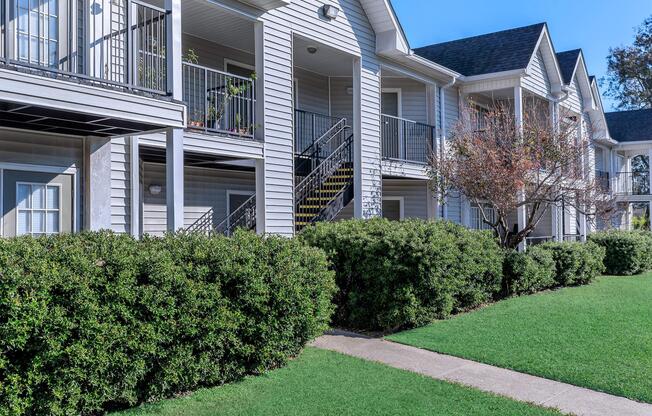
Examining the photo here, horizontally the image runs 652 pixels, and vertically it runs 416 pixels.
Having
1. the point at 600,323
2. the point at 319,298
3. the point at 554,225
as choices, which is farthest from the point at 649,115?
the point at 319,298

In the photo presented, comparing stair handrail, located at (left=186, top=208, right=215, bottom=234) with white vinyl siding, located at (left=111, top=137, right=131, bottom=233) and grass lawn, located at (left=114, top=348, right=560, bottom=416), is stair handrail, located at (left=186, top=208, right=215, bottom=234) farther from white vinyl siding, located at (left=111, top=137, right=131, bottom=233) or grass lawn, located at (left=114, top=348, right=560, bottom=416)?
grass lawn, located at (left=114, top=348, right=560, bottom=416)

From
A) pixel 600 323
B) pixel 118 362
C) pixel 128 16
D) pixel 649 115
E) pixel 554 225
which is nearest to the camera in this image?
pixel 118 362

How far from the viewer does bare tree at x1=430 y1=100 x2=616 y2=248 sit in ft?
44.0

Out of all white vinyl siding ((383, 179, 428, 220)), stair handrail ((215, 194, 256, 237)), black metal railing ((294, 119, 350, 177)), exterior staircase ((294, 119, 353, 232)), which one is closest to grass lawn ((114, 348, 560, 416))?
exterior staircase ((294, 119, 353, 232))

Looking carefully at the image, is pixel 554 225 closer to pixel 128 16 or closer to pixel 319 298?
pixel 319 298

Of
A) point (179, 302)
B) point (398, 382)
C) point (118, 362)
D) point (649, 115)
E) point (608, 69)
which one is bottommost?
point (398, 382)

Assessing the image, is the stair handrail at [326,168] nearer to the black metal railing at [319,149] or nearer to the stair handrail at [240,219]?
the black metal railing at [319,149]

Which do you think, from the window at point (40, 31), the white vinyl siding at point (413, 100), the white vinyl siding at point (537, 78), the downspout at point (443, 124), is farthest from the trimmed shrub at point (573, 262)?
the window at point (40, 31)

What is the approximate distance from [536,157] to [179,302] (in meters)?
10.6

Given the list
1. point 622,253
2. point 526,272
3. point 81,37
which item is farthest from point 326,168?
point 622,253

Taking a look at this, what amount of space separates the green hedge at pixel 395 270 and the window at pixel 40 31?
5054mm

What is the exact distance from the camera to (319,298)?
766 cm

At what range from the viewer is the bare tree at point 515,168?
13.4 metres

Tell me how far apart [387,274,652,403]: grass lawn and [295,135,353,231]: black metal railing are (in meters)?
4.37
